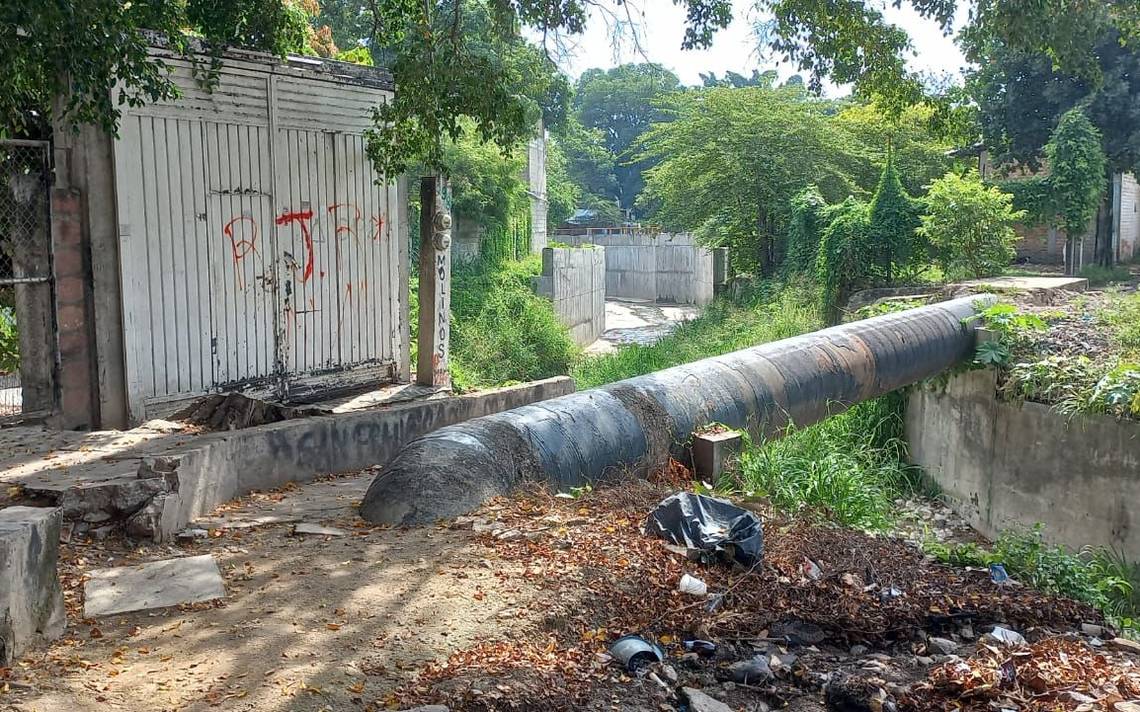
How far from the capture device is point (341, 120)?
9.06 metres

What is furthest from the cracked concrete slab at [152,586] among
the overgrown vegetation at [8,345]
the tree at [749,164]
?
the tree at [749,164]

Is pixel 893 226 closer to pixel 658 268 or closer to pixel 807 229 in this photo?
pixel 807 229

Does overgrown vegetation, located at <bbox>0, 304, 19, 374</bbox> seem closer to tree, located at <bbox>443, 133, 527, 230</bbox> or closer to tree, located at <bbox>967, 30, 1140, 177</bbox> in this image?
tree, located at <bbox>443, 133, 527, 230</bbox>

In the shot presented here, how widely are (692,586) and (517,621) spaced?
2.88 ft

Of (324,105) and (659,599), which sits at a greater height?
(324,105)

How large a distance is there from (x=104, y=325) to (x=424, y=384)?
128 inches

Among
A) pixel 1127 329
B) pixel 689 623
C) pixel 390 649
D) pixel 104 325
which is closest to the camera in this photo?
pixel 390 649

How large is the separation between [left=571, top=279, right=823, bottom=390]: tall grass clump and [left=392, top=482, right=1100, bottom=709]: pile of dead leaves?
30.8ft

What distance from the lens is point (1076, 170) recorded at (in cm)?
1834

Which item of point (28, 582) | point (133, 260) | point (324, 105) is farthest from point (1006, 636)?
point (324, 105)

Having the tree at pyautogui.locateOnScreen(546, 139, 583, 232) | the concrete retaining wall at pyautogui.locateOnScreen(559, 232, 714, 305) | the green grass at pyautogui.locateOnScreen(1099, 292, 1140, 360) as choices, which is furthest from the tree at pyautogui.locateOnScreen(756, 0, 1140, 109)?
the tree at pyautogui.locateOnScreen(546, 139, 583, 232)

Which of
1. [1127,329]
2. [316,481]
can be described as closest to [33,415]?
[316,481]

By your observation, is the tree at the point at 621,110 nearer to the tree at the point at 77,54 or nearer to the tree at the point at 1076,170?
the tree at the point at 1076,170

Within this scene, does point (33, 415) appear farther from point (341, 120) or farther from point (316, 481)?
point (341, 120)
